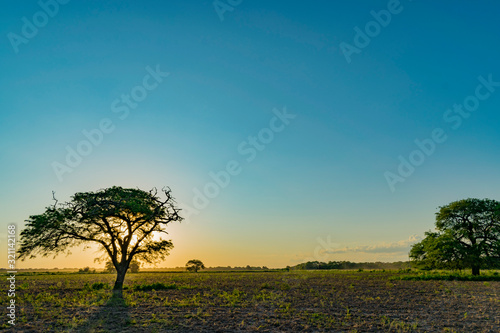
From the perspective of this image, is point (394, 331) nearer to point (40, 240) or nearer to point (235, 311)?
point (235, 311)

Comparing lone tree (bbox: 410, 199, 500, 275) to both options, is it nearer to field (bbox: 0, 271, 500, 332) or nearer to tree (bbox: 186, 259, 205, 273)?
field (bbox: 0, 271, 500, 332)

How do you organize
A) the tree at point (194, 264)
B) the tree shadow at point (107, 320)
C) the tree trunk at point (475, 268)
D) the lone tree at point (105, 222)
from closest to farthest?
the tree shadow at point (107, 320)
the lone tree at point (105, 222)
the tree trunk at point (475, 268)
the tree at point (194, 264)

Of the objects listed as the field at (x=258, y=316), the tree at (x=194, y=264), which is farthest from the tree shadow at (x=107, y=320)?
the tree at (x=194, y=264)

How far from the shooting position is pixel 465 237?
62.6 m

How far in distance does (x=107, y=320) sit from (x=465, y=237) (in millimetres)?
64746

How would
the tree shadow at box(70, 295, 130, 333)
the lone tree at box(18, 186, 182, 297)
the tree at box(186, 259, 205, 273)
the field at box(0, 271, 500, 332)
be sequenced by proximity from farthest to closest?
the tree at box(186, 259, 205, 273) < the lone tree at box(18, 186, 182, 297) < the field at box(0, 271, 500, 332) < the tree shadow at box(70, 295, 130, 333)

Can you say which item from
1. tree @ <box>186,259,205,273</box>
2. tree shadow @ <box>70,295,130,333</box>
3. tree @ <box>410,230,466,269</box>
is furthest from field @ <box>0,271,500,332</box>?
tree @ <box>186,259,205,273</box>

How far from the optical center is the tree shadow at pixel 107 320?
15211mm

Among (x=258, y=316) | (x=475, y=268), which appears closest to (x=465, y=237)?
(x=475, y=268)

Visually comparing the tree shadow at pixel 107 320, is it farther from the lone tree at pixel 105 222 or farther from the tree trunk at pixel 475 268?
the tree trunk at pixel 475 268

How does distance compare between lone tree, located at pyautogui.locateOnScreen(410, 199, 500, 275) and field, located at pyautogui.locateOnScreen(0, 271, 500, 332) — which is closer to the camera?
field, located at pyautogui.locateOnScreen(0, 271, 500, 332)

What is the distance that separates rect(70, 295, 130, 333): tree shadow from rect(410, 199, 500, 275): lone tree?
2273 inches

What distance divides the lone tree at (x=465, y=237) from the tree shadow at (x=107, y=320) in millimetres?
57743

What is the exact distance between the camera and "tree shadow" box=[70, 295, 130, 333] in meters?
15.2
